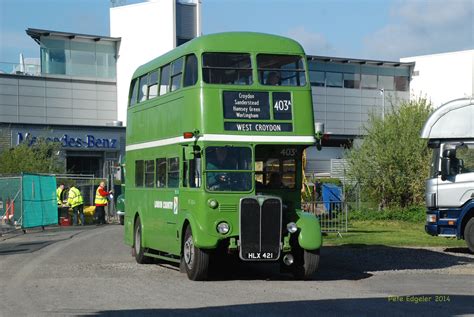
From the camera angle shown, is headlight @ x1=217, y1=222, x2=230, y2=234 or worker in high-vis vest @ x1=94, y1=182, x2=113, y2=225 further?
worker in high-vis vest @ x1=94, y1=182, x2=113, y2=225

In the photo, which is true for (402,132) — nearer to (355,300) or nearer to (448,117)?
(448,117)

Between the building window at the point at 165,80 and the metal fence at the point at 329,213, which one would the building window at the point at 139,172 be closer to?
the building window at the point at 165,80

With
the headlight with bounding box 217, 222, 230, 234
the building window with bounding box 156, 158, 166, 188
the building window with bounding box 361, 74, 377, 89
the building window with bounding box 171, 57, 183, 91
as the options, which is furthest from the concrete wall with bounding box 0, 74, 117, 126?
the headlight with bounding box 217, 222, 230, 234

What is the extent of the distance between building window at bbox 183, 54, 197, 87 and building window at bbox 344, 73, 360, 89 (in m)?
57.2

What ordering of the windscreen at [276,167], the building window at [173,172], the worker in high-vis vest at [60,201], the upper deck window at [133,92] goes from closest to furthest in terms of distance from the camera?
the windscreen at [276,167]
the building window at [173,172]
the upper deck window at [133,92]
the worker in high-vis vest at [60,201]

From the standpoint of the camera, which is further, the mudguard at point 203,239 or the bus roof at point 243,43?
the bus roof at point 243,43

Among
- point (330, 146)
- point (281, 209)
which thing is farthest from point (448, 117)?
point (330, 146)

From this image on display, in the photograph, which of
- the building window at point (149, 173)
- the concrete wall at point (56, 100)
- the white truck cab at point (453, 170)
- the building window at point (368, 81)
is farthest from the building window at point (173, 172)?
the building window at point (368, 81)

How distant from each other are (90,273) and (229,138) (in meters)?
3.97

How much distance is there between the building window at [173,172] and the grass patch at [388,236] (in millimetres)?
8149

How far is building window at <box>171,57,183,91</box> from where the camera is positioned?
16.1 m

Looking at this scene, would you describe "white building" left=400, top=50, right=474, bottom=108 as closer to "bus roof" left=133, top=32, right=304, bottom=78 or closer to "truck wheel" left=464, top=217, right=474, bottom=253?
"truck wheel" left=464, top=217, right=474, bottom=253

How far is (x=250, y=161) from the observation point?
1509 centimetres

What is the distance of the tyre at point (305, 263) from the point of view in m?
14.9
